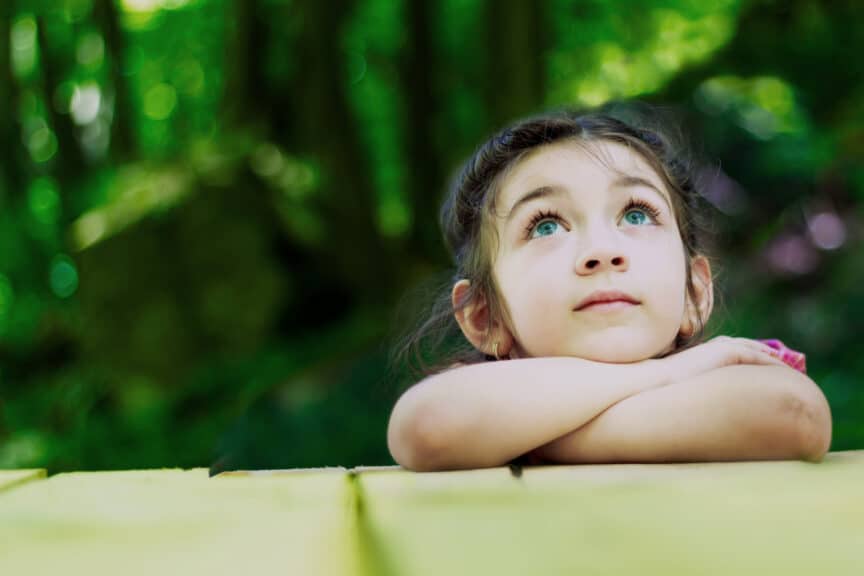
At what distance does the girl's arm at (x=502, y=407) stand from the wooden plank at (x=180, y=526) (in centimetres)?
12

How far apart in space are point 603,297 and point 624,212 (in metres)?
0.11

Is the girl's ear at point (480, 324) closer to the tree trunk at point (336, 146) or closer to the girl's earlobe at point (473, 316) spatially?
the girl's earlobe at point (473, 316)

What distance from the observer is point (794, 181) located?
4789 millimetres

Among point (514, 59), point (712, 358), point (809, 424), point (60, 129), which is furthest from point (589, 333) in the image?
point (60, 129)

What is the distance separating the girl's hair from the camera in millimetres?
1237

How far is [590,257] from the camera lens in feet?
3.62

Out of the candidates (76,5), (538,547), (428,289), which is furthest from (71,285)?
(538,547)

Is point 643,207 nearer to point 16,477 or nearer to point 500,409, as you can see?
point 500,409

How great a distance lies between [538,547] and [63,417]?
5504 millimetres

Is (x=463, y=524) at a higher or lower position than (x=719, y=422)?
lower

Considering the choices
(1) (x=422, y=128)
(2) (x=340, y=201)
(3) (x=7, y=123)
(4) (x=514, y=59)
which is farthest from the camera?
(3) (x=7, y=123)

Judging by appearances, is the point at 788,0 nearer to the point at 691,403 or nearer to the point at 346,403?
the point at 346,403

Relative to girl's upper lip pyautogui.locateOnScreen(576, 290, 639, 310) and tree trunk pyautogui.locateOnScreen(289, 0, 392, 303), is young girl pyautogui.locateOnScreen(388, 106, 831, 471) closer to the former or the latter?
girl's upper lip pyautogui.locateOnScreen(576, 290, 639, 310)

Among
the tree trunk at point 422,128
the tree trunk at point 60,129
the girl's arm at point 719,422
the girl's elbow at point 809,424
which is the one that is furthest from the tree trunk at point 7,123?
the girl's elbow at point 809,424
